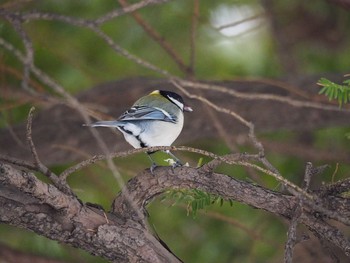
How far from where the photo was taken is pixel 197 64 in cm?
437

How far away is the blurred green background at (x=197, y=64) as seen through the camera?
3939 mm

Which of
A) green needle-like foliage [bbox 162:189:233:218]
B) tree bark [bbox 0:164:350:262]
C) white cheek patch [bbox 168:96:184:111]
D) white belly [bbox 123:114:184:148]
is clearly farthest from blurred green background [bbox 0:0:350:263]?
tree bark [bbox 0:164:350:262]

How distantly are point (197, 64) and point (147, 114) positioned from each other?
1.51 m

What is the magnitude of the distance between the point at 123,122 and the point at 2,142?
921mm

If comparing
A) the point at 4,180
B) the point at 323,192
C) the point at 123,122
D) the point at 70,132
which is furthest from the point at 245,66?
the point at 4,180

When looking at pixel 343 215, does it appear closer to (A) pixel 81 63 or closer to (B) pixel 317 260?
(B) pixel 317 260

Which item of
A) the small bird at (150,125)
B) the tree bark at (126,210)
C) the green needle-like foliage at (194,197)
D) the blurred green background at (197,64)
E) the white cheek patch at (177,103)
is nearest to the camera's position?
the tree bark at (126,210)

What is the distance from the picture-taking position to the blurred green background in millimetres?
3939

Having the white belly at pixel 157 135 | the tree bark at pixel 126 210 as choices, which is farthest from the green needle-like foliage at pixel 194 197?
the white belly at pixel 157 135

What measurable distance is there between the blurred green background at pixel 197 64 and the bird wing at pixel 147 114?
0.81m

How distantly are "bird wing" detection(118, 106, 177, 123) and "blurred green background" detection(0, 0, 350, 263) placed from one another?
2.66ft

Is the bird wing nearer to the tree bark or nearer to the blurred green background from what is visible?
the tree bark

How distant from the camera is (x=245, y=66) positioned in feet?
14.3

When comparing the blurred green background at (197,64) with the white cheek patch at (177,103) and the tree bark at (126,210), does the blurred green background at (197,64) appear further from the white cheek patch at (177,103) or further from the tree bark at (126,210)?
the tree bark at (126,210)
